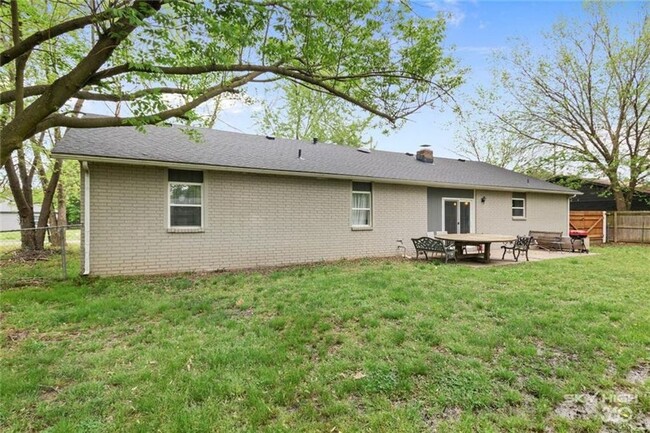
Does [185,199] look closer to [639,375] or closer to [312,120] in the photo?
[639,375]

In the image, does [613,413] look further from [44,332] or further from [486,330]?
[44,332]

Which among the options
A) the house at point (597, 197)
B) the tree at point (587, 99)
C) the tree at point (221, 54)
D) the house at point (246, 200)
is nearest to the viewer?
the tree at point (221, 54)

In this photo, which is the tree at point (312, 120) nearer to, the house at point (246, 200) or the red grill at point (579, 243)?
the house at point (246, 200)

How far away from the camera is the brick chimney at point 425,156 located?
17.0 metres

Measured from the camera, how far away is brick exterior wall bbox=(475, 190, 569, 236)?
15.4 meters

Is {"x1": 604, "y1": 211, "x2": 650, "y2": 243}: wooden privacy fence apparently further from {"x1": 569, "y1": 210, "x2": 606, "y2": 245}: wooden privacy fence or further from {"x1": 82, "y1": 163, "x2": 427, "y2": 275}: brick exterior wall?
{"x1": 82, "y1": 163, "x2": 427, "y2": 275}: brick exterior wall

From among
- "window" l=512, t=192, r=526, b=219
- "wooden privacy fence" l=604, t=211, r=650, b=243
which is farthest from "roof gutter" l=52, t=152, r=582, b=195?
"wooden privacy fence" l=604, t=211, r=650, b=243

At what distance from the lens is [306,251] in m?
11.2

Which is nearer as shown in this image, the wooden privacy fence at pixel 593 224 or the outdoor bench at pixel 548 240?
the outdoor bench at pixel 548 240

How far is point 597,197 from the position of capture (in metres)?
24.2

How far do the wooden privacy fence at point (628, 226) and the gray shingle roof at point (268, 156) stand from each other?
4.19 metres

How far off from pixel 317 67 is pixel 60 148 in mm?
6163

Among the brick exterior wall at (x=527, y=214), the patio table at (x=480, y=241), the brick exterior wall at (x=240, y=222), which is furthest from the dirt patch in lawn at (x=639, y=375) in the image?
the brick exterior wall at (x=527, y=214)

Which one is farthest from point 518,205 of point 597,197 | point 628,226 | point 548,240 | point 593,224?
point 597,197
